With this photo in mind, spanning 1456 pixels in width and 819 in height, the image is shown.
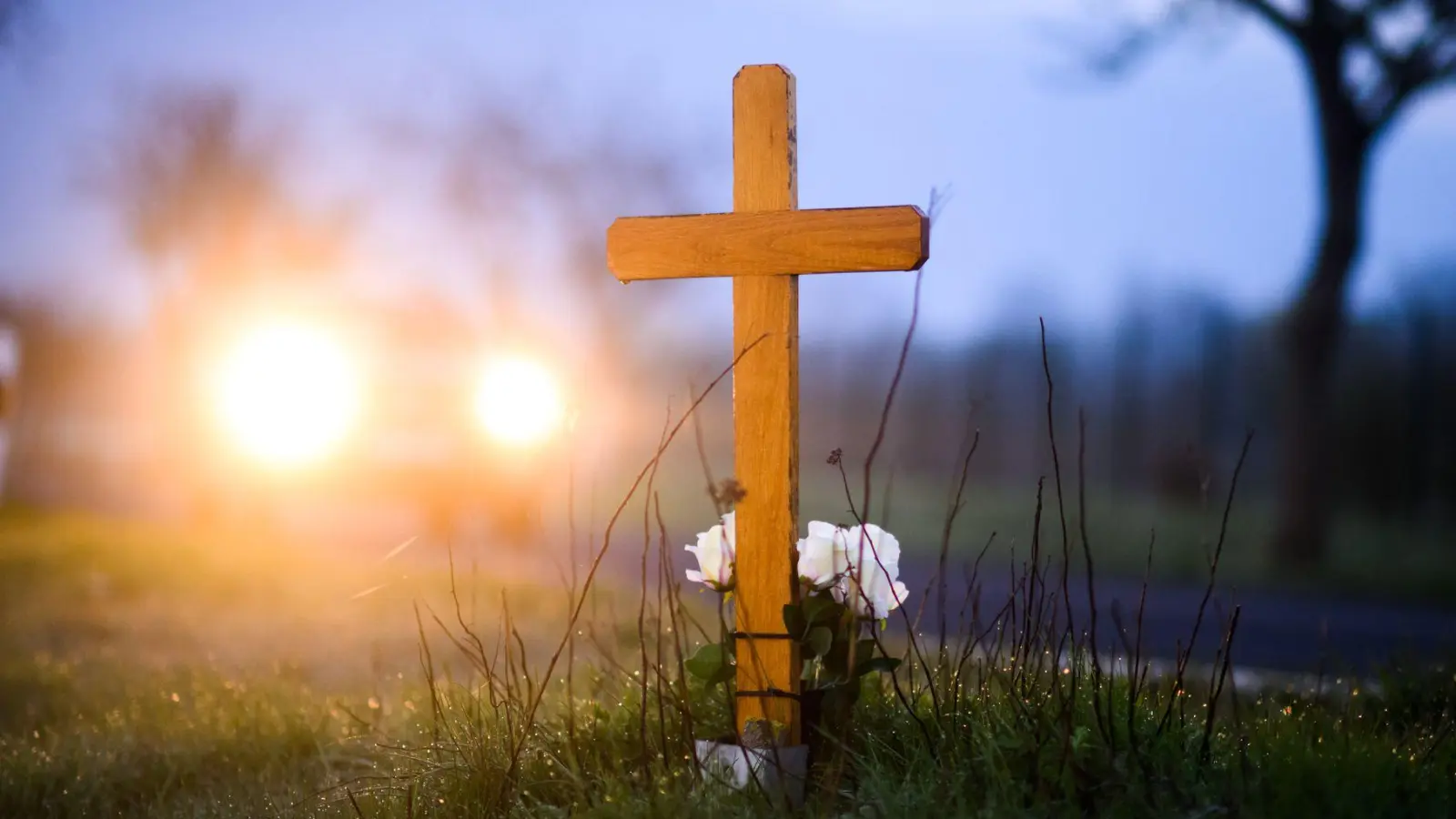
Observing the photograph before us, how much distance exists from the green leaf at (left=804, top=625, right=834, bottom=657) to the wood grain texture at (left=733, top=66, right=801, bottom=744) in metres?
0.05

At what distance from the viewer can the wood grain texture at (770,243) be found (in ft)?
10.2

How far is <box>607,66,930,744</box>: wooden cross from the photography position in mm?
3164

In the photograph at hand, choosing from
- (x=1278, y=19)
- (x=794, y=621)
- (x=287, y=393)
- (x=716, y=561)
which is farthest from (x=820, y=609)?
(x=287, y=393)

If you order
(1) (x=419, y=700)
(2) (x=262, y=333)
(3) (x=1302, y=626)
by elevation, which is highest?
(2) (x=262, y=333)

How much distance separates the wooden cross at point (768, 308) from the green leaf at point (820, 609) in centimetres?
6

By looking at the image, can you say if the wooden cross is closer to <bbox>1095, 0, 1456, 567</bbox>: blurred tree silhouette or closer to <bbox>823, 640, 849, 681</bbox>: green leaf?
<bbox>823, 640, 849, 681</bbox>: green leaf

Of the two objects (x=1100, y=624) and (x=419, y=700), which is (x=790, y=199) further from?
(x=1100, y=624)

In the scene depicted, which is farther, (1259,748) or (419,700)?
(419,700)

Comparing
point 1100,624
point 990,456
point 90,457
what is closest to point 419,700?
point 1100,624

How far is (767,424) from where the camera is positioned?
10.5 ft

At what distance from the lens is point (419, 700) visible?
4488 mm

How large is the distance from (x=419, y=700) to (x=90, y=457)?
3148 cm

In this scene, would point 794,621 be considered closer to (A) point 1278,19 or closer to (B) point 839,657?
(B) point 839,657

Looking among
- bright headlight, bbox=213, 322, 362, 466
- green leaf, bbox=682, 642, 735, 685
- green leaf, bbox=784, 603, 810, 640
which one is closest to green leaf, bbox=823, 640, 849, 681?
green leaf, bbox=784, 603, 810, 640
